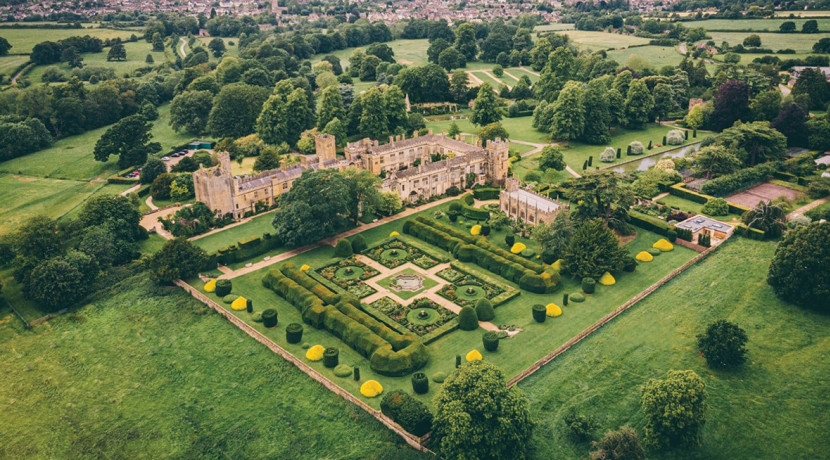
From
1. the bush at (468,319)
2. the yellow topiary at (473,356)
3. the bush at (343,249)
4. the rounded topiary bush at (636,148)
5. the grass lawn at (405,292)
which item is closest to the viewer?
the yellow topiary at (473,356)

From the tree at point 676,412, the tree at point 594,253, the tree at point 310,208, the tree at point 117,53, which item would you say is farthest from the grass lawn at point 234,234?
the tree at point 117,53

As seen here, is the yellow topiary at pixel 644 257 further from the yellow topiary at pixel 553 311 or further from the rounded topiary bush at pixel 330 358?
the rounded topiary bush at pixel 330 358

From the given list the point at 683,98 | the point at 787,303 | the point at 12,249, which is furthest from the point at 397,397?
the point at 683,98

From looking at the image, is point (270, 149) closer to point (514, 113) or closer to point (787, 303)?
point (514, 113)

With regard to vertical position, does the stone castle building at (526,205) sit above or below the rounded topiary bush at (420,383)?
above

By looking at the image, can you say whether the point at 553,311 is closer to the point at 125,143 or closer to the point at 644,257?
the point at 644,257

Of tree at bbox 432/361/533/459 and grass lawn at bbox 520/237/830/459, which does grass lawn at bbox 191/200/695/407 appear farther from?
tree at bbox 432/361/533/459
